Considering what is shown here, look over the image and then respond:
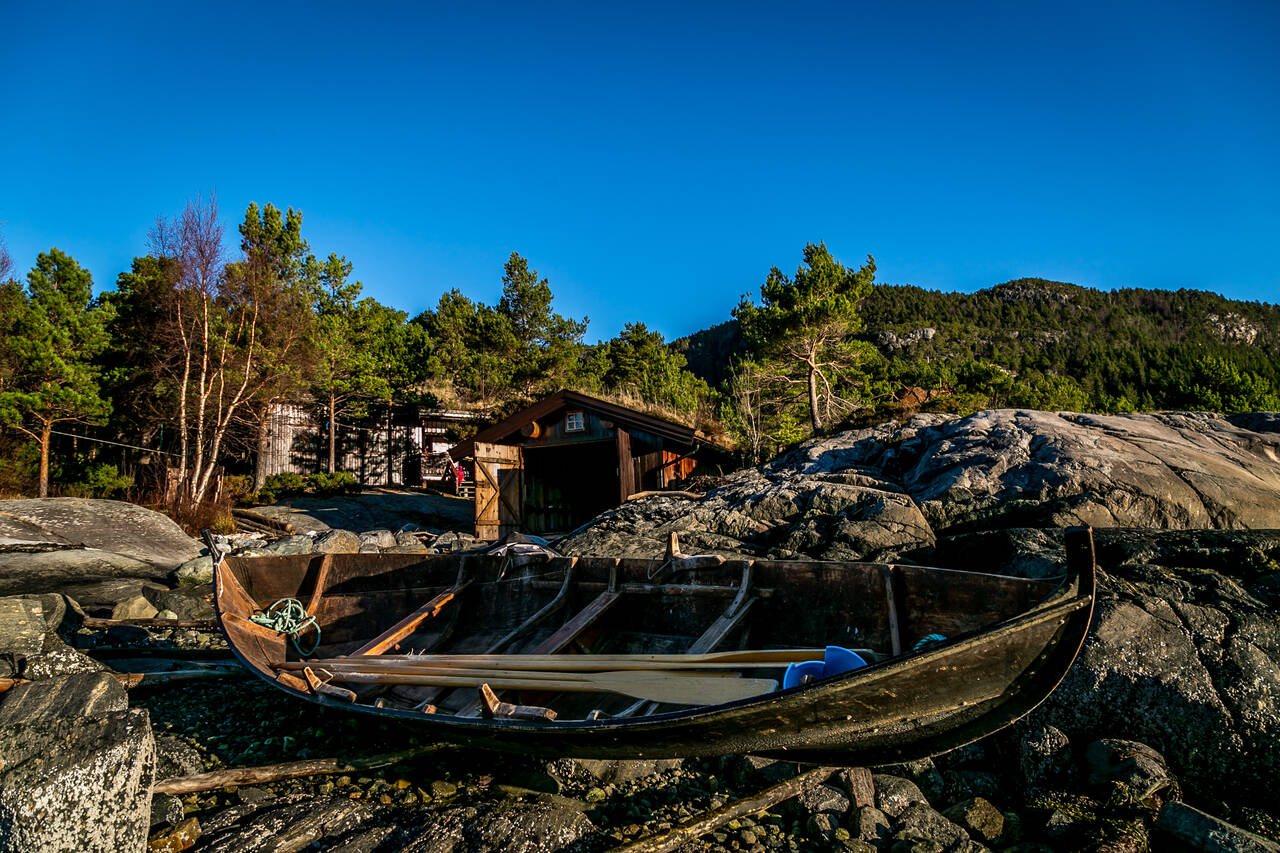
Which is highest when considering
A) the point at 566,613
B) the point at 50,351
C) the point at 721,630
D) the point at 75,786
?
the point at 50,351

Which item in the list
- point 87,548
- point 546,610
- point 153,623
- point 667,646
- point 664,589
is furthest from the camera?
point 87,548

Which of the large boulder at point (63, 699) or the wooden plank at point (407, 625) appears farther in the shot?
the wooden plank at point (407, 625)

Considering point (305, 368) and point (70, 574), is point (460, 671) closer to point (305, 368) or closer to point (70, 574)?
point (70, 574)

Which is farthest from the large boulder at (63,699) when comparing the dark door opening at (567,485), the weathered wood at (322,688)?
the dark door opening at (567,485)

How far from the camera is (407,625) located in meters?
6.04

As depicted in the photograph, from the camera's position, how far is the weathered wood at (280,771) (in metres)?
4.29

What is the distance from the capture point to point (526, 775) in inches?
188

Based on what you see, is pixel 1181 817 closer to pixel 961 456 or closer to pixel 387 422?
pixel 961 456

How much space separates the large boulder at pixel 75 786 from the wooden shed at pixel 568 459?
42.2 feet

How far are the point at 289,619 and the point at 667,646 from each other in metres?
3.95

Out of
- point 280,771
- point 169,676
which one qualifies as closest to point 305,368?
point 169,676

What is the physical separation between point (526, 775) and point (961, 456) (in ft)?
32.8

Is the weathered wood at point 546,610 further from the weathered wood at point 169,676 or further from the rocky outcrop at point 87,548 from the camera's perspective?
the rocky outcrop at point 87,548

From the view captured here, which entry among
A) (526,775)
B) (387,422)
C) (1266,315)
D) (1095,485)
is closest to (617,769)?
(526,775)
